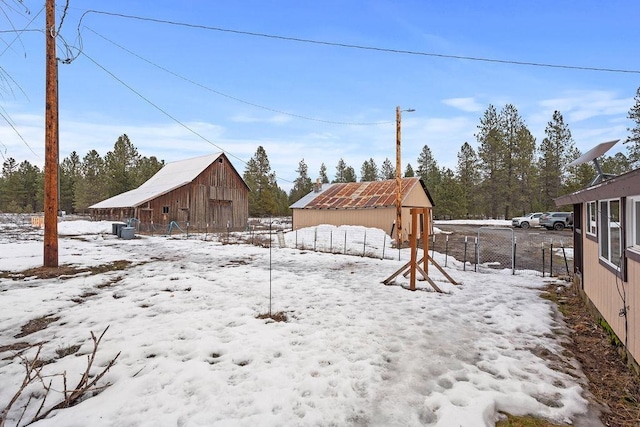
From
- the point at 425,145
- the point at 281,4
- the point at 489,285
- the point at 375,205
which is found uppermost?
the point at 425,145

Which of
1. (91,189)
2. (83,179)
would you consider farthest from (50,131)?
(83,179)

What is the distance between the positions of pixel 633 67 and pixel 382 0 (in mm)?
8514

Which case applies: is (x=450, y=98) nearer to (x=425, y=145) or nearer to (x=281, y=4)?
(x=281, y=4)

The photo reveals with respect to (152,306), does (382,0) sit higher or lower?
higher

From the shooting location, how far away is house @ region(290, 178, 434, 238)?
23234 millimetres

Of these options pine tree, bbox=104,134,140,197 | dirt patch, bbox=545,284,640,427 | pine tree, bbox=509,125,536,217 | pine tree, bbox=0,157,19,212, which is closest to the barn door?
pine tree, bbox=104,134,140,197

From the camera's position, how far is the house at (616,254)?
3869 millimetres

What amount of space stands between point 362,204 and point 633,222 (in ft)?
68.0

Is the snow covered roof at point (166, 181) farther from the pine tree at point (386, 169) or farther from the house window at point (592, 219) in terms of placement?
the pine tree at point (386, 169)

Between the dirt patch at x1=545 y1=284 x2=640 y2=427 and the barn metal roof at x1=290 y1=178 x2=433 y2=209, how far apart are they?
55.9ft

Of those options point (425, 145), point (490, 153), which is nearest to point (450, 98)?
point (490, 153)

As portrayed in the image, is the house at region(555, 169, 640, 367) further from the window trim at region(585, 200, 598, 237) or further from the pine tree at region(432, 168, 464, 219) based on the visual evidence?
the pine tree at region(432, 168, 464, 219)

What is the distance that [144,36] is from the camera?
13133mm

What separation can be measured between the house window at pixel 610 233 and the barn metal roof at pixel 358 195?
55.8 ft
